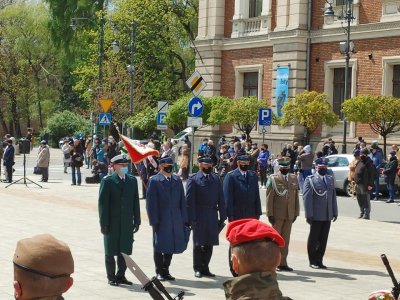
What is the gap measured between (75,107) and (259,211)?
5893cm

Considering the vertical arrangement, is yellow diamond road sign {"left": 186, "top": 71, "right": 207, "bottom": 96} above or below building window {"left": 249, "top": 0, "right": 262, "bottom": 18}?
below

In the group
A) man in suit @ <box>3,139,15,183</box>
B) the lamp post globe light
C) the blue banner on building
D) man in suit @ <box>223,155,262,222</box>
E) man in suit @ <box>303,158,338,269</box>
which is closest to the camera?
man in suit @ <box>223,155,262,222</box>

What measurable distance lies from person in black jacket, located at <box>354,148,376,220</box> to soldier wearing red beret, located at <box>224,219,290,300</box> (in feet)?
60.5

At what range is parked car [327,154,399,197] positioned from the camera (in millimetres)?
29016

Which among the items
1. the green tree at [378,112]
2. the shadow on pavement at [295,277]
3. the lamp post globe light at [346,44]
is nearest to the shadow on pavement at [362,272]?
the shadow on pavement at [295,277]

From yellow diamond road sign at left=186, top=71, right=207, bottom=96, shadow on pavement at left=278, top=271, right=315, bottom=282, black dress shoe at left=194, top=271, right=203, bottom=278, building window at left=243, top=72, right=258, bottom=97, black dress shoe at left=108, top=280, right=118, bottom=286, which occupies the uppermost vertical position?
building window at left=243, top=72, right=258, bottom=97

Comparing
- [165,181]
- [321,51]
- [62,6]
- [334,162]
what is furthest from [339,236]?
[62,6]

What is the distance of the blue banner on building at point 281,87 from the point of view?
130ft

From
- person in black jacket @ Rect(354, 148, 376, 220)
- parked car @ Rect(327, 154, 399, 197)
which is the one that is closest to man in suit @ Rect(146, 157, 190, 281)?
person in black jacket @ Rect(354, 148, 376, 220)

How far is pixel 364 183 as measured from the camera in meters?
22.4

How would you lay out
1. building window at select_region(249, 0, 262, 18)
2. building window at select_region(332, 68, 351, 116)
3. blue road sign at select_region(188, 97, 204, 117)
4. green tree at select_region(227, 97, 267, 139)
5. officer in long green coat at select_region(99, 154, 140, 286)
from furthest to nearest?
building window at select_region(249, 0, 262, 18), green tree at select_region(227, 97, 267, 139), building window at select_region(332, 68, 351, 116), blue road sign at select_region(188, 97, 204, 117), officer in long green coat at select_region(99, 154, 140, 286)

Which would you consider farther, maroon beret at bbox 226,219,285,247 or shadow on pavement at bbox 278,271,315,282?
shadow on pavement at bbox 278,271,315,282

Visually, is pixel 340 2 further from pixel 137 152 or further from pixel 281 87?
pixel 137 152

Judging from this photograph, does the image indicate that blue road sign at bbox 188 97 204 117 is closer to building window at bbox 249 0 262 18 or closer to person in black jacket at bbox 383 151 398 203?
person in black jacket at bbox 383 151 398 203
